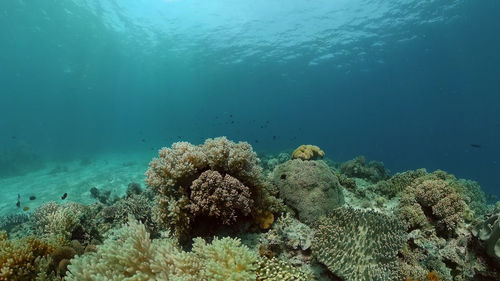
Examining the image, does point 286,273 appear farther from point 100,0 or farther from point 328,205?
point 100,0

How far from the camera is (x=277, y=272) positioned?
3561 mm

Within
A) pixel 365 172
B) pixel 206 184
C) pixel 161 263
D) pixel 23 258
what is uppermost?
Result: pixel 206 184

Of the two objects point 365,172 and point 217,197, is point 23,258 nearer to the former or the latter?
point 217,197

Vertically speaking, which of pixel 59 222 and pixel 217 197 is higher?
pixel 217 197

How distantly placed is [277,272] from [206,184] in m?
1.90

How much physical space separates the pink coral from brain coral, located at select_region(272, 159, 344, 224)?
59.2 inches

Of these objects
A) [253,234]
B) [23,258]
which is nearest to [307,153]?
[253,234]

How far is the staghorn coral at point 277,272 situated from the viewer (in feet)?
11.3

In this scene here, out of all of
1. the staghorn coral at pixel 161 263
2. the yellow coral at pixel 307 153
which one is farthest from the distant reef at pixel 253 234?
the yellow coral at pixel 307 153

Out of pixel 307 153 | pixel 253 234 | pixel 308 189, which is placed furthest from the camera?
pixel 307 153

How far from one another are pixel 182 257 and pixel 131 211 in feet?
12.7

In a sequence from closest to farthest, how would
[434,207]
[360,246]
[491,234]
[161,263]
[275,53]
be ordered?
[161,263] → [360,246] → [491,234] → [434,207] → [275,53]

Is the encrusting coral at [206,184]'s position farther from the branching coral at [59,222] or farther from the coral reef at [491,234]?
the coral reef at [491,234]

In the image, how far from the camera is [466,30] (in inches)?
1304
